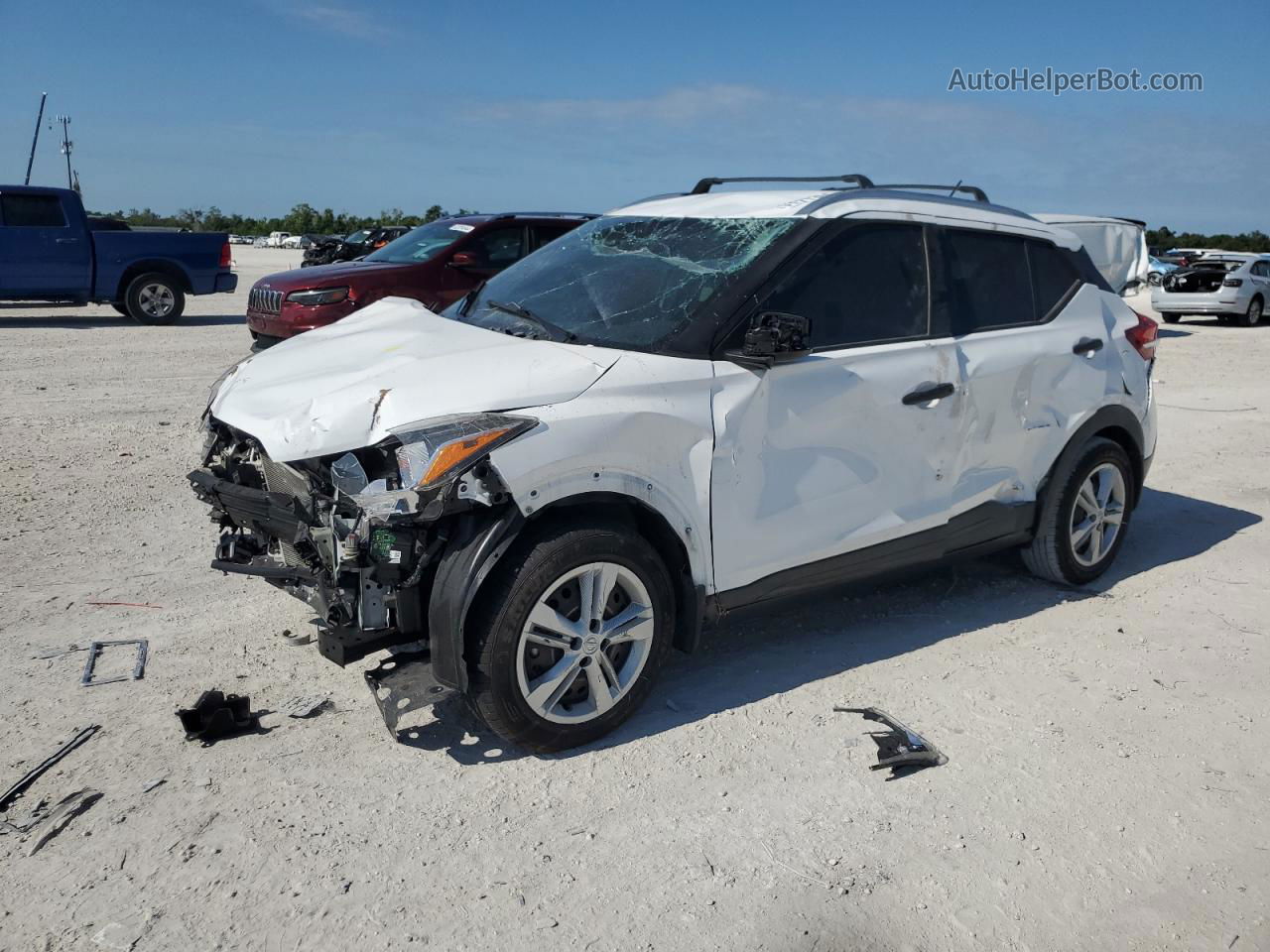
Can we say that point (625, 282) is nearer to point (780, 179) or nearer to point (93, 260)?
point (780, 179)

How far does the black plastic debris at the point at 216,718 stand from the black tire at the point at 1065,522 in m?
3.68

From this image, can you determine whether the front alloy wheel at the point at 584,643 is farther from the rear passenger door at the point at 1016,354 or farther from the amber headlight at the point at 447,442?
the rear passenger door at the point at 1016,354

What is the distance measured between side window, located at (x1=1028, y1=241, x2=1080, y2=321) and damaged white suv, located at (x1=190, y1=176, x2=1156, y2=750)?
0.06 feet

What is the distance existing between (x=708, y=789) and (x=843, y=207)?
95.0 inches

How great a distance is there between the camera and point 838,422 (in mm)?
4262

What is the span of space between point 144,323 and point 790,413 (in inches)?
632

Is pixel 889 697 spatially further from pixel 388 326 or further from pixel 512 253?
pixel 512 253

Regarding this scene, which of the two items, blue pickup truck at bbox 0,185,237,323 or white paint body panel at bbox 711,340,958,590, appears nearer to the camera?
white paint body panel at bbox 711,340,958,590

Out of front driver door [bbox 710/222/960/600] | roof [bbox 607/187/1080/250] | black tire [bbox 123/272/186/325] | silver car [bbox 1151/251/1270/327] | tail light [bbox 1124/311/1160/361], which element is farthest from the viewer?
silver car [bbox 1151/251/1270/327]

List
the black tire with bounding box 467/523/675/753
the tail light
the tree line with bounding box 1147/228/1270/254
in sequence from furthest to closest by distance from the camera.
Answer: the tree line with bounding box 1147/228/1270/254 < the tail light < the black tire with bounding box 467/523/675/753

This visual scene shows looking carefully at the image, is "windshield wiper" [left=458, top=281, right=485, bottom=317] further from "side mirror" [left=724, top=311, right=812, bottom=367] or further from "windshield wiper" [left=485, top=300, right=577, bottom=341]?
"side mirror" [left=724, top=311, right=812, bottom=367]

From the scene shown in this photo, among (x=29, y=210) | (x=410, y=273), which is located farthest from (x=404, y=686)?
(x=29, y=210)

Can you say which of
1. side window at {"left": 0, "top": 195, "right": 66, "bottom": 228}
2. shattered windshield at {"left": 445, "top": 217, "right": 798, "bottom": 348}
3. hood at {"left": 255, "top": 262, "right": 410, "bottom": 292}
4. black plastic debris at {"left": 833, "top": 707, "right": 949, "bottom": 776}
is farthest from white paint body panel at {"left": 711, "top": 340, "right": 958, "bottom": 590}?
side window at {"left": 0, "top": 195, "right": 66, "bottom": 228}

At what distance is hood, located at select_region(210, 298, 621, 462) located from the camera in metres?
3.58
